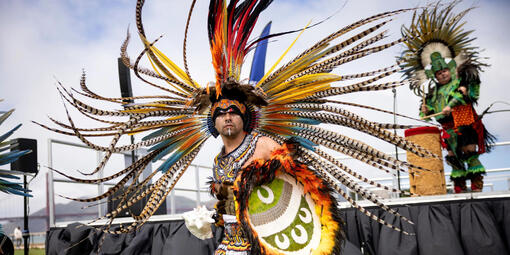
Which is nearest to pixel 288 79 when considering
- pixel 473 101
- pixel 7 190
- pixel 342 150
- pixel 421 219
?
pixel 342 150

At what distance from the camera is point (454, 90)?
5082 millimetres

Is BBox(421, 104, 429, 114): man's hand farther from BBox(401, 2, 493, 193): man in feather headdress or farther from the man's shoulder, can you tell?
the man's shoulder

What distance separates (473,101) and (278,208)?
3465 millimetres

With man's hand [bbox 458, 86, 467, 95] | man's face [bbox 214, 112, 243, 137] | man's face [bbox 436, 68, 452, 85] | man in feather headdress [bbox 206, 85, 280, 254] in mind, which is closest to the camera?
man in feather headdress [bbox 206, 85, 280, 254]

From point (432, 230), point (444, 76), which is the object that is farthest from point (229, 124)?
point (444, 76)

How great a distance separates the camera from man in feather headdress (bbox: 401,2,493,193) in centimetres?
501

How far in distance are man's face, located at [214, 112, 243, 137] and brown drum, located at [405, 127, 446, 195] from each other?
2.59 m

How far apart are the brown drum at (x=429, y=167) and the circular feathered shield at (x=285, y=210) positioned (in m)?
2.55

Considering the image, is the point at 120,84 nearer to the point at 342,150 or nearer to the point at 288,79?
the point at 288,79

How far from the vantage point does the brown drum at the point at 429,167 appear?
4.79 meters

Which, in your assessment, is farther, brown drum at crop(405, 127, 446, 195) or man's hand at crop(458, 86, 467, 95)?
man's hand at crop(458, 86, 467, 95)

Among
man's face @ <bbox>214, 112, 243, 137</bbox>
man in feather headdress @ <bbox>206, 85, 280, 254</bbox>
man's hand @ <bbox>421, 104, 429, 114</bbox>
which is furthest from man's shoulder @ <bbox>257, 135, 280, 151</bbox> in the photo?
man's hand @ <bbox>421, 104, 429, 114</bbox>

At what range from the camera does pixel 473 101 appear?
5.02 m

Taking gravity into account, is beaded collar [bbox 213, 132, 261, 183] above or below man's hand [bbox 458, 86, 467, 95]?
below
